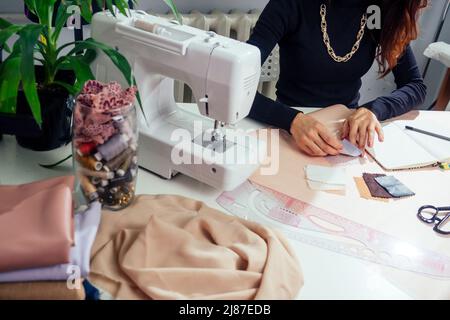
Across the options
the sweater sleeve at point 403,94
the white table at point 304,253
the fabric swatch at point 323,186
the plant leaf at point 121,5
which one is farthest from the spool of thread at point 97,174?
the sweater sleeve at point 403,94

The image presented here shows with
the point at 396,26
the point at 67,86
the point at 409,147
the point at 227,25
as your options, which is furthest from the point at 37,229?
the point at 227,25

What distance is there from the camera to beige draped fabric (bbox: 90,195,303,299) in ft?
2.34

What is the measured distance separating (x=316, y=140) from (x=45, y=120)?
2.08ft

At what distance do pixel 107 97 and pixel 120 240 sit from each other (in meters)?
0.25

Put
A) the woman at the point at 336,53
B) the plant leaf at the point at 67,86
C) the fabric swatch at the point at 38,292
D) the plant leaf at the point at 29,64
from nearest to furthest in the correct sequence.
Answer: the fabric swatch at the point at 38,292, the plant leaf at the point at 29,64, the plant leaf at the point at 67,86, the woman at the point at 336,53

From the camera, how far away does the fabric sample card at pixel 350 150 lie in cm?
115

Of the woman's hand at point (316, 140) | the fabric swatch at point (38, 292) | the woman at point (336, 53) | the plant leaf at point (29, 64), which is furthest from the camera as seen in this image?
the woman at point (336, 53)

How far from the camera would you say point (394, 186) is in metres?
1.05

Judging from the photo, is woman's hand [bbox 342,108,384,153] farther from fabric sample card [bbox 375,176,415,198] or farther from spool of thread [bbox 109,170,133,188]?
spool of thread [bbox 109,170,133,188]

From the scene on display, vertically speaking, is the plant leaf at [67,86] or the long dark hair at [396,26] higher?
the long dark hair at [396,26]

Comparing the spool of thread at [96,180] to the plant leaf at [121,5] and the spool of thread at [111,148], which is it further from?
the plant leaf at [121,5]

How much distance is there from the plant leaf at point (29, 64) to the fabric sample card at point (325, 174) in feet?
1.97

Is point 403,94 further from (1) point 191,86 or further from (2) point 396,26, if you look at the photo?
(1) point 191,86

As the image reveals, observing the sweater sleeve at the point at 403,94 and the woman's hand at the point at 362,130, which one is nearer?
the woman's hand at the point at 362,130
